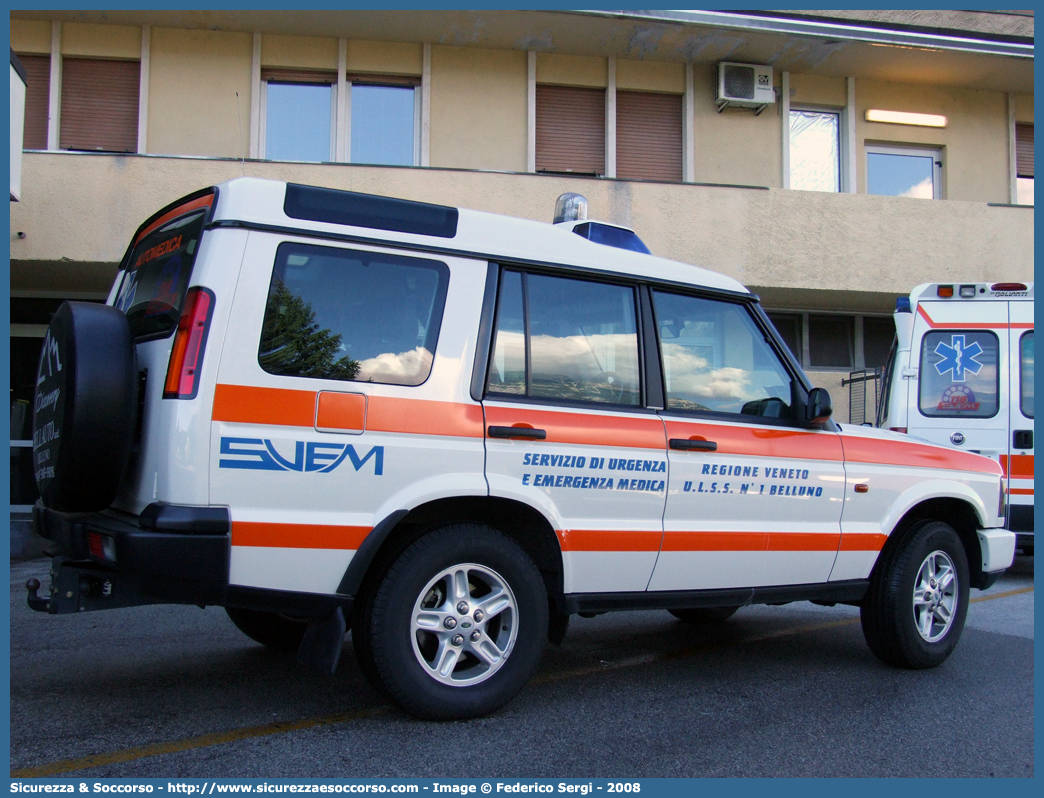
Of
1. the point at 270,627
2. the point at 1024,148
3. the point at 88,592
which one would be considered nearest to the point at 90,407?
the point at 88,592

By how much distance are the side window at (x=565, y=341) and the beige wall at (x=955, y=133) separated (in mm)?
9944

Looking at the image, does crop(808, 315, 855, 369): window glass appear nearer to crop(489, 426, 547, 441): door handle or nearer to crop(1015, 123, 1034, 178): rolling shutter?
crop(1015, 123, 1034, 178): rolling shutter

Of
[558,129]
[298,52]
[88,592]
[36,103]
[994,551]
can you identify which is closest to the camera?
[88,592]

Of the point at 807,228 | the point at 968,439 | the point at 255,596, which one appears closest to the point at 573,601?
the point at 255,596

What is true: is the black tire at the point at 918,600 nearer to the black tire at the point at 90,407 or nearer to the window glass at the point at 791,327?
the black tire at the point at 90,407

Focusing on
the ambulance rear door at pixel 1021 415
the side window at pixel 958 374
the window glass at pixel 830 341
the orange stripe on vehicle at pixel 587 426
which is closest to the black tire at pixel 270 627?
the orange stripe on vehicle at pixel 587 426

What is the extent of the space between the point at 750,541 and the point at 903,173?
1062 centimetres

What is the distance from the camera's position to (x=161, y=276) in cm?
369

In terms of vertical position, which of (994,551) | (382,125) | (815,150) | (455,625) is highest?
(815,150)

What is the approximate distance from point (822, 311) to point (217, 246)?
10904mm

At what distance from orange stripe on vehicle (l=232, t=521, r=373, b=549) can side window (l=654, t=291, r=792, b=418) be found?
170 cm

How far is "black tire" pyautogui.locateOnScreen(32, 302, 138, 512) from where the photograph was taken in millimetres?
3180

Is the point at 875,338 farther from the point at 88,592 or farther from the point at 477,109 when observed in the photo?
the point at 88,592

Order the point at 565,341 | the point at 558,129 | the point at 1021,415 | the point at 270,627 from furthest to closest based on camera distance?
the point at 558,129 < the point at 1021,415 < the point at 270,627 < the point at 565,341
